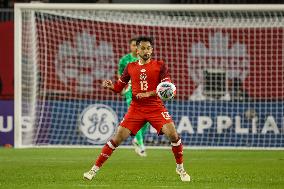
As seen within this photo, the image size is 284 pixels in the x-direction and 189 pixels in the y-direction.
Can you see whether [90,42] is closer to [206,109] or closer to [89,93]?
[89,93]

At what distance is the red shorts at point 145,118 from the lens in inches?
445

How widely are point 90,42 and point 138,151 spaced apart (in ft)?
17.0

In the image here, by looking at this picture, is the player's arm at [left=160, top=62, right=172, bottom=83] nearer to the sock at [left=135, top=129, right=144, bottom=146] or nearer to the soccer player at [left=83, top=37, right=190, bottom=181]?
the soccer player at [left=83, top=37, right=190, bottom=181]

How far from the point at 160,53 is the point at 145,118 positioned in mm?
9064

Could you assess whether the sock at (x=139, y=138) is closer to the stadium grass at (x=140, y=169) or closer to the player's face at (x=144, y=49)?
the stadium grass at (x=140, y=169)

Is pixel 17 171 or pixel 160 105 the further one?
pixel 17 171

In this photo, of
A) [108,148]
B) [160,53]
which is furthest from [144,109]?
[160,53]

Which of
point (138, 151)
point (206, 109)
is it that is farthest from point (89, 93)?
point (138, 151)

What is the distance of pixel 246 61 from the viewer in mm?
20438

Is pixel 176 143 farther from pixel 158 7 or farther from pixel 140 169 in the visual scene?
pixel 158 7

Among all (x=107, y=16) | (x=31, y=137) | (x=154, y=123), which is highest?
(x=107, y=16)

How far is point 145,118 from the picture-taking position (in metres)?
11.4

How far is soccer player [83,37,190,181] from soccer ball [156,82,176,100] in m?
0.26

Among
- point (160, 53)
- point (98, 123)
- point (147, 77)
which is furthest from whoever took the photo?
point (160, 53)
